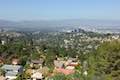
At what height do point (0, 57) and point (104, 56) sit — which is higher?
point (104, 56)

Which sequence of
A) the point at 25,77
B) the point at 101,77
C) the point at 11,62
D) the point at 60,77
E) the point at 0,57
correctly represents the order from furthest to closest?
the point at 0,57
the point at 11,62
the point at 25,77
the point at 60,77
the point at 101,77

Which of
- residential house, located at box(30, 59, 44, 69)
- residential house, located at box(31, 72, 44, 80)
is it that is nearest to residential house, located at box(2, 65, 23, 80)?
residential house, located at box(31, 72, 44, 80)

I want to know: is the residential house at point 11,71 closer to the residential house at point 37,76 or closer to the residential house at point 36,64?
the residential house at point 37,76

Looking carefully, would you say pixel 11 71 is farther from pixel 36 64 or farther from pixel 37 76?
pixel 36 64

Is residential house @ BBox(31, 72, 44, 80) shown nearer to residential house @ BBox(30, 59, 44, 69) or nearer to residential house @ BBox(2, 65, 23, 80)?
residential house @ BBox(2, 65, 23, 80)

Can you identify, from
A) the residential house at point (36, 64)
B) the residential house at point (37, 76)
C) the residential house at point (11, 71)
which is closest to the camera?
the residential house at point (37, 76)

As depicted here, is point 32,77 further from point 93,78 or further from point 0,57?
point 93,78

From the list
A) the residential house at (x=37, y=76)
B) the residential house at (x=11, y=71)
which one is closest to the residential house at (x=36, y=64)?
the residential house at (x=11, y=71)

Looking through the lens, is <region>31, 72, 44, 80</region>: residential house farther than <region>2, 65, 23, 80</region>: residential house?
No

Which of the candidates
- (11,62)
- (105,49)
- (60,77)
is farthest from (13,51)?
(105,49)

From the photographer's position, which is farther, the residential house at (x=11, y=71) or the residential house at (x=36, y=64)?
the residential house at (x=36, y=64)

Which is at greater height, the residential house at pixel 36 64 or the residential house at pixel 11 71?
the residential house at pixel 11 71
